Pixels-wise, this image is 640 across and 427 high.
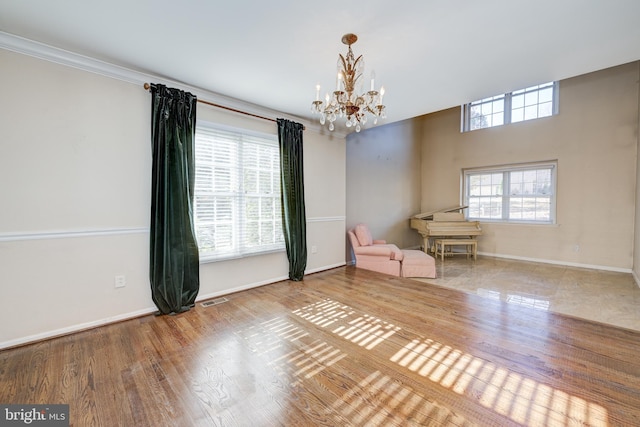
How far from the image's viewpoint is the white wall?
6.81 feet

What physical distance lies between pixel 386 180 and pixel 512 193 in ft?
8.80

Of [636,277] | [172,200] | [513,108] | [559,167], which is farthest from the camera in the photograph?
[513,108]

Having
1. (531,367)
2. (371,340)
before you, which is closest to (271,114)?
(371,340)

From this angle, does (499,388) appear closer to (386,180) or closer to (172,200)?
(172,200)

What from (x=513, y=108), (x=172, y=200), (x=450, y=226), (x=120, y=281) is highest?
(x=513, y=108)

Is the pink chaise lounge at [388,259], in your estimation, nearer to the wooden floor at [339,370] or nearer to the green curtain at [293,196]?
the green curtain at [293,196]

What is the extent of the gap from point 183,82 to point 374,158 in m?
3.84

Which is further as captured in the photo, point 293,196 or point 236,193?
point 293,196

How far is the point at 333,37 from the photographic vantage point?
82.0 inches

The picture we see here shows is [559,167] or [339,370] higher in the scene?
[559,167]

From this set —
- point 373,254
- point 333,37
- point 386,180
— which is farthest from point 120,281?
point 386,180

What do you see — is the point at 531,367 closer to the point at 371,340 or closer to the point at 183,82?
the point at 371,340

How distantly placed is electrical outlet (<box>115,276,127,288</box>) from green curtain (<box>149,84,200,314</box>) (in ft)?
0.71

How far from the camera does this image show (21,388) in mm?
1621
